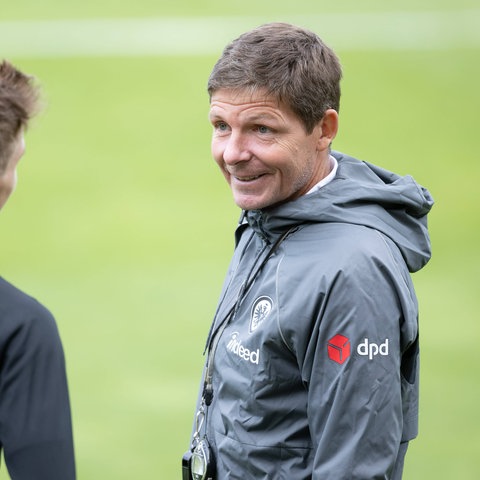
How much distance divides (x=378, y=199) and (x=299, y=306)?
1.44 feet

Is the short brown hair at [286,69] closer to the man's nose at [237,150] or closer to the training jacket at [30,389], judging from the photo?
the man's nose at [237,150]

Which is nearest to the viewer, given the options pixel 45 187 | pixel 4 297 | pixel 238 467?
pixel 4 297

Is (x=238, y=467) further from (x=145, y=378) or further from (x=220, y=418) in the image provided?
(x=145, y=378)

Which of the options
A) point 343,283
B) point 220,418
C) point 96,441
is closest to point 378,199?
point 343,283

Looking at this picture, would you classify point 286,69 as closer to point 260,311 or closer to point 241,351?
point 260,311

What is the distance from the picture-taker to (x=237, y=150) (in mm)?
3240

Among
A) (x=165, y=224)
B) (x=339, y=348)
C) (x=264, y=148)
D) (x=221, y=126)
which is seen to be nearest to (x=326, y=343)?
(x=339, y=348)

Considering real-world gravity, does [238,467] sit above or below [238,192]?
below

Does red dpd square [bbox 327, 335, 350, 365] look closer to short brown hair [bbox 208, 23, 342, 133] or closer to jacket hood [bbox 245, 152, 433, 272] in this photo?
jacket hood [bbox 245, 152, 433, 272]

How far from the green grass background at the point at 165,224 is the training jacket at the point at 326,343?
2729mm

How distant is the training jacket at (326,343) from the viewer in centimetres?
297

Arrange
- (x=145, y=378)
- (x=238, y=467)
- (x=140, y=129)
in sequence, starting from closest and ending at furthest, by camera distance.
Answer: (x=238, y=467), (x=145, y=378), (x=140, y=129)

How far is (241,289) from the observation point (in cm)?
329

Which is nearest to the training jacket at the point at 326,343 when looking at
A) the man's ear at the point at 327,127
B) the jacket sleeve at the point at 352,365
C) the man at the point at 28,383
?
the jacket sleeve at the point at 352,365
